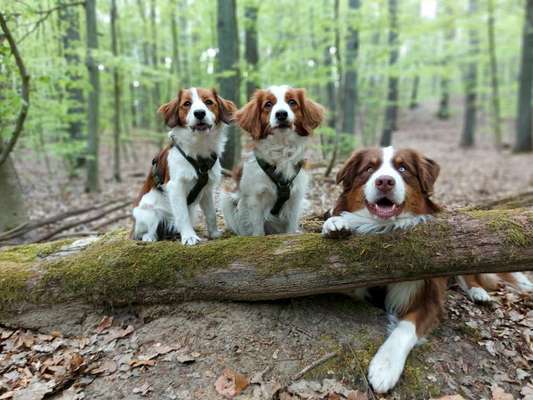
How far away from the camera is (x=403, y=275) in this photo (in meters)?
3.12

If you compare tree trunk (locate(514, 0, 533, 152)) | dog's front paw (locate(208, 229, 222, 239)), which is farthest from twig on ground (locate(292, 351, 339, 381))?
tree trunk (locate(514, 0, 533, 152))

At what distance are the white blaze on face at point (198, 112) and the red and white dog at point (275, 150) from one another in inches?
12.8

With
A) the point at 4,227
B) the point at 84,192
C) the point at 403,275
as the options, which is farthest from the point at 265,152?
the point at 84,192

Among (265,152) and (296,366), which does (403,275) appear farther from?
(265,152)

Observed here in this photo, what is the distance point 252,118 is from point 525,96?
16531 mm

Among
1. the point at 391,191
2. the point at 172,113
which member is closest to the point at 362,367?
the point at 391,191

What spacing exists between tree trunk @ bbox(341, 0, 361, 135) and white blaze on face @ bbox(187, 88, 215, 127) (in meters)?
8.27

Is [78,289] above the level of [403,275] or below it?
below

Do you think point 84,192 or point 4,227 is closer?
point 4,227

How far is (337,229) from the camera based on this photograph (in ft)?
Result: 10.5

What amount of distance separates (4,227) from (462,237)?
21.3 feet

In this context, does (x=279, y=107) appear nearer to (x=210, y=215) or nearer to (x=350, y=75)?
(x=210, y=215)

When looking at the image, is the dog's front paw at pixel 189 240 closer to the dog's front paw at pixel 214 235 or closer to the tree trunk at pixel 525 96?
the dog's front paw at pixel 214 235

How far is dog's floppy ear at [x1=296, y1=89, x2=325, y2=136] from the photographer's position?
4.23 meters
